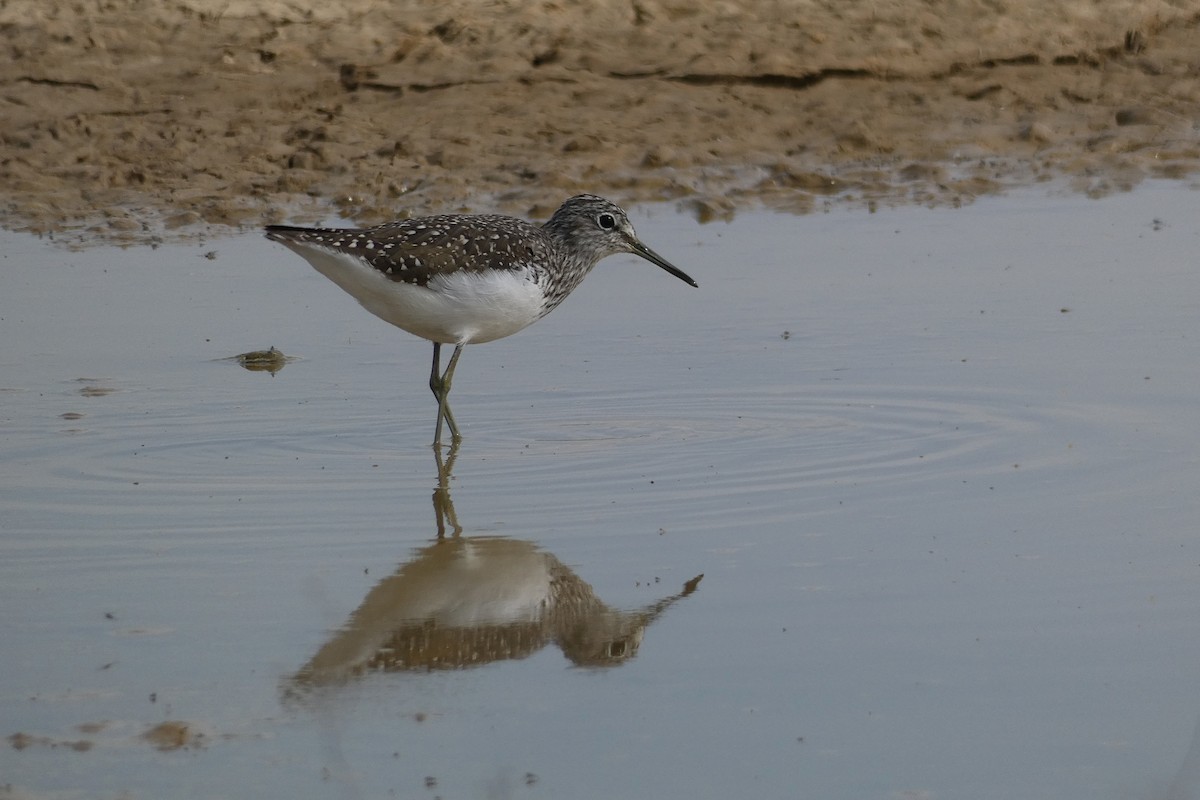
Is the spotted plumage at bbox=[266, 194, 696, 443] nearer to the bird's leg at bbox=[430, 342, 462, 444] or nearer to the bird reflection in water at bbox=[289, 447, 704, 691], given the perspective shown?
the bird's leg at bbox=[430, 342, 462, 444]

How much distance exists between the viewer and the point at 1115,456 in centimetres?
709

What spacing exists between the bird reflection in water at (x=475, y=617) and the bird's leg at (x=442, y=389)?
1.63 m

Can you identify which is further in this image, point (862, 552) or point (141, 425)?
point (141, 425)

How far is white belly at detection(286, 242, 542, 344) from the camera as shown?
26.6ft

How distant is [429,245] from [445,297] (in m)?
0.26

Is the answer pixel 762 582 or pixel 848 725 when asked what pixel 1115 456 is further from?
pixel 848 725

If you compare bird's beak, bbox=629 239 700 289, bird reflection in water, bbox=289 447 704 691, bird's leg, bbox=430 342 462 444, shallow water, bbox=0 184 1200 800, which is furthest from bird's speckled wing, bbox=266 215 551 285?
bird reflection in water, bbox=289 447 704 691

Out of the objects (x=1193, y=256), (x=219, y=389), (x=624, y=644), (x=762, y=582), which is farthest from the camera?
(x=1193, y=256)

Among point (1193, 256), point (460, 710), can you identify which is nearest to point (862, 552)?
point (460, 710)

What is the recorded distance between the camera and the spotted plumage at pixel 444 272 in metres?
8.08

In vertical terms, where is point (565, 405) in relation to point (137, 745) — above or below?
above

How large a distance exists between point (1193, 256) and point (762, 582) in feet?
19.1

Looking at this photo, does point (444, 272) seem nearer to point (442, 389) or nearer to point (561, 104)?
point (442, 389)

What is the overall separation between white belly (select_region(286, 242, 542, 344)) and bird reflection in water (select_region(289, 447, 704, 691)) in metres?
1.91
